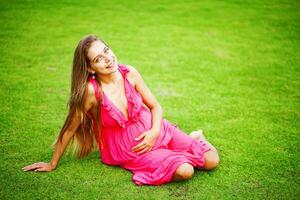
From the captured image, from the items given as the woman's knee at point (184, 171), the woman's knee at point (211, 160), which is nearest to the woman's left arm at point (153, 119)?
the woman's knee at point (184, 171)

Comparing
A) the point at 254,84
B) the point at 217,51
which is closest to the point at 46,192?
the point at 254,84

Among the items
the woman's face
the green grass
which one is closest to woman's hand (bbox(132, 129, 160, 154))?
the green grass

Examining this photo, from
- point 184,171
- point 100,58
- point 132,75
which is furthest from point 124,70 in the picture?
point 184,171

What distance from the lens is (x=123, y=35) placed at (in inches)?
289

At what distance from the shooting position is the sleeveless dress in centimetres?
331

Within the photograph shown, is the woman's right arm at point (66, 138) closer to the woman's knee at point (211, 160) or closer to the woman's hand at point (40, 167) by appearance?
the woman's hand at point (40, 167)

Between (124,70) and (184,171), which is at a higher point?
(124,70)

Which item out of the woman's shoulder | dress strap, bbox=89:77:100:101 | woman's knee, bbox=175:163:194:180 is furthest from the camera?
the woman's shoulder

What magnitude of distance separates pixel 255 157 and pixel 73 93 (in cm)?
199

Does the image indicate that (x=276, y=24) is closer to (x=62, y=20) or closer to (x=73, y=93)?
(x=62, y=20)

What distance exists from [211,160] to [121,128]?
3.06 feet

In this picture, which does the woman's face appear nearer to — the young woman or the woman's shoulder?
the young woman

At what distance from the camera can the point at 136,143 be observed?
11.4 ft

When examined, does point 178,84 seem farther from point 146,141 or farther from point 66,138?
point 66,138
